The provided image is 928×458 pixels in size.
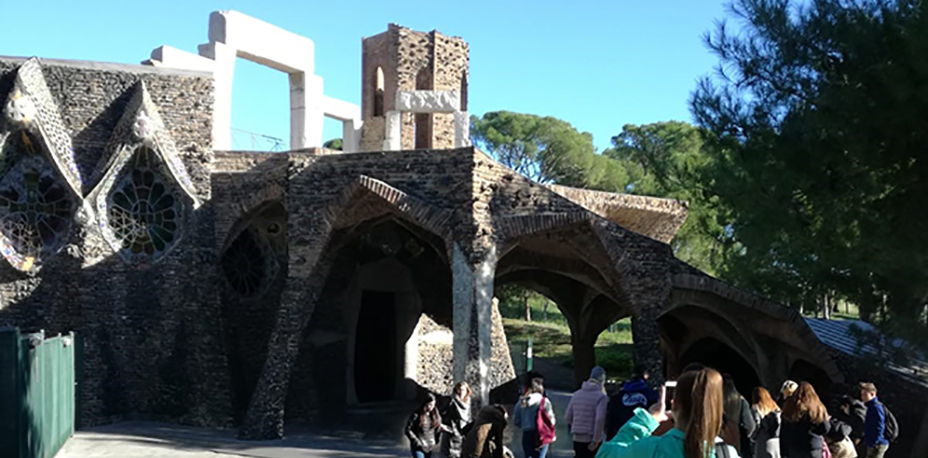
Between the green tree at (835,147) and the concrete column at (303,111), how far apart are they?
997 centimetres

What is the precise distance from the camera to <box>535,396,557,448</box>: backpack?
299 inches

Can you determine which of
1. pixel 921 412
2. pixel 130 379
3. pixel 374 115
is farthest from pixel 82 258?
pixel 921 412

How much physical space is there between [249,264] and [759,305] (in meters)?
7.79

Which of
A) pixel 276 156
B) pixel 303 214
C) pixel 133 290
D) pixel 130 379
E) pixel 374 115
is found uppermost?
pixel 374 115

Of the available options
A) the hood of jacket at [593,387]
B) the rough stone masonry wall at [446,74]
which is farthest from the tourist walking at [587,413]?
the rough stone masonry wall at [446,74]

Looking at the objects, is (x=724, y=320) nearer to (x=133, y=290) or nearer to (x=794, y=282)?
(x=794, y=282)

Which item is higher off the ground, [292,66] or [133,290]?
[292,66]

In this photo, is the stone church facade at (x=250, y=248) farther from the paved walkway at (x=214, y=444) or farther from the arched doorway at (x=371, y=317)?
the paved walkway at (x=214, y=444)

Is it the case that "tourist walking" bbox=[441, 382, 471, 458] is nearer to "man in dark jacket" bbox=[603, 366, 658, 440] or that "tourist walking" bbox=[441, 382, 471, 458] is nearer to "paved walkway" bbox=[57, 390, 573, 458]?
"man in dark jacket" bbox=[603, 366, 658, 440]

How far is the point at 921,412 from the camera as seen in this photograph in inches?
457

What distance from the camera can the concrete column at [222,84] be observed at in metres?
15.6

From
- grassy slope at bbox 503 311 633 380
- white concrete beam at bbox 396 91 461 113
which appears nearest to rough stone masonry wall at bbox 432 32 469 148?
white concrete beam at bbox 396 91 461 113

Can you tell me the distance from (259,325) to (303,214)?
284 cm

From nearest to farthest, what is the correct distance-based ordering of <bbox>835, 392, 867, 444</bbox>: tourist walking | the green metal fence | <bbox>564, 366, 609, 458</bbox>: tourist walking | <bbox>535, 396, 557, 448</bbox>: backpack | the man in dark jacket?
the man in dark jacket → <bbox>564, 366, 609, 458</bbox>: tourist walking → <bbox>535, 396, 557, 448</bbox>: backpack → <bbox>835, 392, 867, 444</bbox>: tourist walking → the green metal fence
